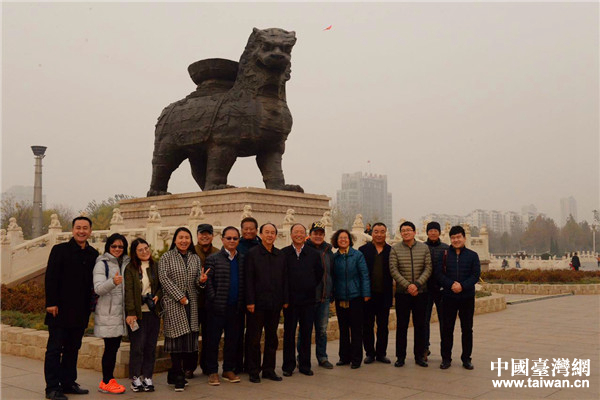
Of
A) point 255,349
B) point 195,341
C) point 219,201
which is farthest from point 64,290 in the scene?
point 219,201

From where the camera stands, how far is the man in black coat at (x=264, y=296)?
5.07m

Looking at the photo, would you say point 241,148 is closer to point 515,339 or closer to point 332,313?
point 332,313

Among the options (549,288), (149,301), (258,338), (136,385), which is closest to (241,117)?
(258,338)

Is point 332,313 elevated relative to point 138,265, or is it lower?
lower

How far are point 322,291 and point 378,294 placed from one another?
68cm

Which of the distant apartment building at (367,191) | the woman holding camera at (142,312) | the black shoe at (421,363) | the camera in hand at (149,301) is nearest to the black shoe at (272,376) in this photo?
the woman holding camera at (142,312)

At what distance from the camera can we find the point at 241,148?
12.5 metres

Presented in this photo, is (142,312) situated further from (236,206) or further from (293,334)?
(236,206)

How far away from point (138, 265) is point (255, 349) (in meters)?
1.32

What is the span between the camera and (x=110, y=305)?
4.57m

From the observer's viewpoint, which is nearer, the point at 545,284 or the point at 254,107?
the point at 254,107

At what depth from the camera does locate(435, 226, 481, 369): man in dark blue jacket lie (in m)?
5.56

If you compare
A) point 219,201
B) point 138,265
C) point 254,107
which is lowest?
point 138,265

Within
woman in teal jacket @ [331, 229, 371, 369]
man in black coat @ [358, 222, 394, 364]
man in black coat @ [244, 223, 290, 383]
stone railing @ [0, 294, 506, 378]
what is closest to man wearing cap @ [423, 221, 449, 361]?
man in black coat @ [358, 222, 394, 364]
